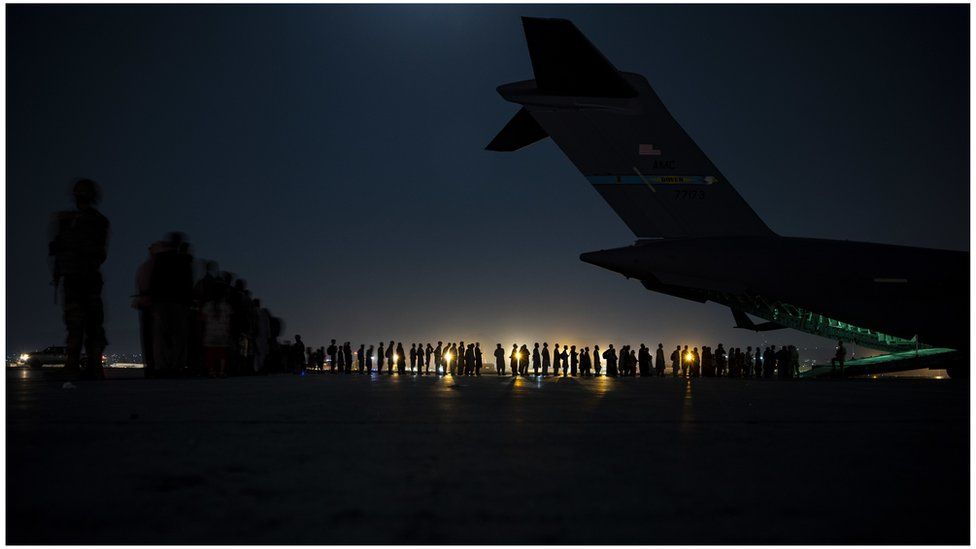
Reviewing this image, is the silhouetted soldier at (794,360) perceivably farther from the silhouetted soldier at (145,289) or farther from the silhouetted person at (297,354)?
the silhouetted soldier at (145,289)

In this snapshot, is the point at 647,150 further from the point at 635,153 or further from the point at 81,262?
the point at 81,262

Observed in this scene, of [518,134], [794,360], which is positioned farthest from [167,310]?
[794,360]

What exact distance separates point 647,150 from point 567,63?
2.01 metres

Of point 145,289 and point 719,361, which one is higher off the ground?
point 145,289

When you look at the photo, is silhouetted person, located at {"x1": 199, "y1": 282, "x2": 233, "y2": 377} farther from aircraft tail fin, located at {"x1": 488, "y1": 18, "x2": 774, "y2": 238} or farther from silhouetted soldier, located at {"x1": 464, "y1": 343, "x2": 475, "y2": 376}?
silhouetted soldier, located at {"x1": 464, "y1": 343, "x2": 475, "y2": 376}

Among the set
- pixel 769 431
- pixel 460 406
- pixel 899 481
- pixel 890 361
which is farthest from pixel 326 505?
pixel 890 361

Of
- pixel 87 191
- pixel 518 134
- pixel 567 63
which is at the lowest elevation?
pixel 87 191

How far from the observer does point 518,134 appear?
436 inches

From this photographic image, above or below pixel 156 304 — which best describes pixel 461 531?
below

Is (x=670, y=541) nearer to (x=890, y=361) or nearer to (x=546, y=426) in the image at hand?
(x=546, y=426)

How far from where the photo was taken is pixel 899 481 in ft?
7.54

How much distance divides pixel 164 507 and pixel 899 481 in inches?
92.4

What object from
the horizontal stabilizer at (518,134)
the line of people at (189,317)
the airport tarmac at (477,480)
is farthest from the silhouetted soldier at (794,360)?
the airport tarmac at (477,480)

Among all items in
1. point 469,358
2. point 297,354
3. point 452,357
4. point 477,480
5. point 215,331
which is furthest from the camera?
point 452,357
